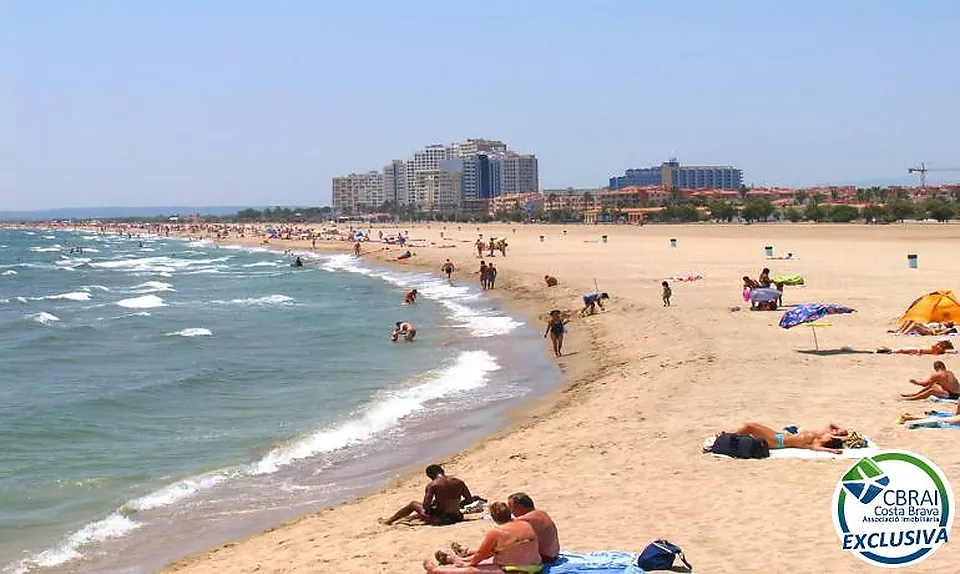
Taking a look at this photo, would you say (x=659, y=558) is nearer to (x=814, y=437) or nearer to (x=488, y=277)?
(x=814, y=437)

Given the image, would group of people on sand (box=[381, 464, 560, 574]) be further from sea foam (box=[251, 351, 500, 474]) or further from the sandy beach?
sea foam (box=[251, 351, 500, 474])

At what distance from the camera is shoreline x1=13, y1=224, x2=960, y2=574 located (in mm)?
8820

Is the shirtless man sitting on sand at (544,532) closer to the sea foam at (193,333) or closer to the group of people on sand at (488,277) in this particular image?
the sea foam at (193,333)

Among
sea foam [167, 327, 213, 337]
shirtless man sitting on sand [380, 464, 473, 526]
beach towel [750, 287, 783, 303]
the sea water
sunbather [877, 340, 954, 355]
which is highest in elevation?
beach towel [750, 287, 783, 303]

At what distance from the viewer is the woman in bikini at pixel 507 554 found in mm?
7793

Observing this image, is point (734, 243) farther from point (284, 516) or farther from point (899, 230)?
point (284, 516)

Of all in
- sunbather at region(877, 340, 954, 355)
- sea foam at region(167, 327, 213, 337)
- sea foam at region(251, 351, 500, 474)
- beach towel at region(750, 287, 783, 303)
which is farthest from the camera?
sea foam at region(167, 327, 213, 337)

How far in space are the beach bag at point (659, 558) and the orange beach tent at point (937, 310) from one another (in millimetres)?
13287

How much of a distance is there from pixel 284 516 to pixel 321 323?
21.2 metres

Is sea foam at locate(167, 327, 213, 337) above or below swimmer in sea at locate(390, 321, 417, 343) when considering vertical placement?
below

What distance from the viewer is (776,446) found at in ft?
36.3

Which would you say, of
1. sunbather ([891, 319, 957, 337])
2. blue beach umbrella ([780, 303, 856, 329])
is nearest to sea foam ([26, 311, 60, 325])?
blue beach umbrella ([780, 303, 856, 329])

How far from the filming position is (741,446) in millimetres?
10938

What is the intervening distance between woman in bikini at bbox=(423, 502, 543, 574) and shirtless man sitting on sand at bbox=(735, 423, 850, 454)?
13.2 feet
